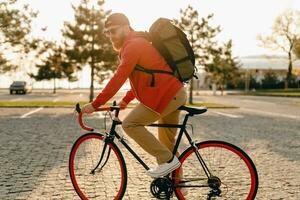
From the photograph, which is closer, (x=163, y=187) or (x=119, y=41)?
(x=119, y=41)

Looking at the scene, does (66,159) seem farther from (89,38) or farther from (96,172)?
(89,38)

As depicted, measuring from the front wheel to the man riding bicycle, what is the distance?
23 centimetres

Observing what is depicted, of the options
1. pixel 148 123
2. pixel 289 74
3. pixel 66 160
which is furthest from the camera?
pixel 289 74

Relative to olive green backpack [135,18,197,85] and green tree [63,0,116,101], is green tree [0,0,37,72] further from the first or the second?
olive green backpack [135,18,197,85]

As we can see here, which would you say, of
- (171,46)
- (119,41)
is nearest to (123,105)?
(119,41)

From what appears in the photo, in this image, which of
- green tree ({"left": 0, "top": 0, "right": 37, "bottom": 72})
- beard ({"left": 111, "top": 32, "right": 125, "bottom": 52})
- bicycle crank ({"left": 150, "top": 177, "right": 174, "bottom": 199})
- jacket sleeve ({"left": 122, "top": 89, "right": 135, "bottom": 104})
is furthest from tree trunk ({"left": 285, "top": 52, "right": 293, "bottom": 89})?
beard ({"left": 111, "top": 32, "right": 125, "bottom": 52})

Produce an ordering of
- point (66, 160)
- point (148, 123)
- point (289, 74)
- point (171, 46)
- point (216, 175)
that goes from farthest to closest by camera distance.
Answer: point (289, 74) → point (66, 160) → point (216, 175) → point (148, 123) → point (171, 46)

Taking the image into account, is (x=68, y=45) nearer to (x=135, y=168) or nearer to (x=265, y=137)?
(x=265, y=137)

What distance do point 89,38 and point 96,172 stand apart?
26.5 meters

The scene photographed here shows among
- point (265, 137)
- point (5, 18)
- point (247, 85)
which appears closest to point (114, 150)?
point (265, 137)

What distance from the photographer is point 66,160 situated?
7348mm

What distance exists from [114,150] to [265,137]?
24.8ft

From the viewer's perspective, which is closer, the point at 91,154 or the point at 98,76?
the point at 91,154

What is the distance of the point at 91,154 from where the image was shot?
4.17 m
